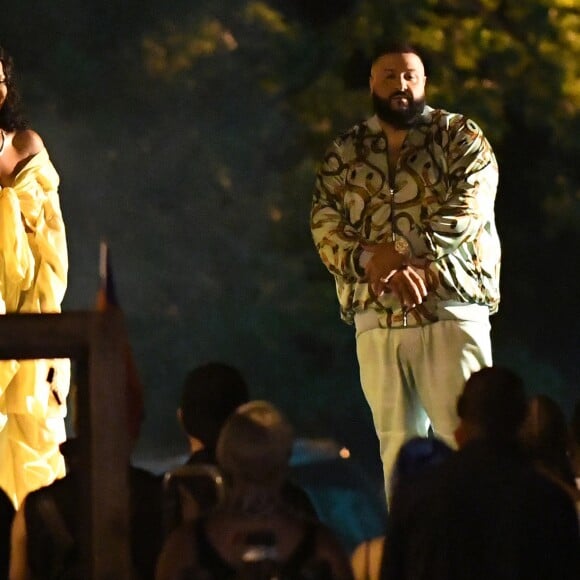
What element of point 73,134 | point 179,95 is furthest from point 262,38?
point 73,134

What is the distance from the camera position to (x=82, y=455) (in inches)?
169

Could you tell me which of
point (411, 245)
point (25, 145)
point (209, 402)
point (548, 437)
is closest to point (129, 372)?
point (209, 402)

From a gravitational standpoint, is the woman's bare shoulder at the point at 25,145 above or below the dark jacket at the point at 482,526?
above

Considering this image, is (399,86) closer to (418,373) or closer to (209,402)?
(418,373)

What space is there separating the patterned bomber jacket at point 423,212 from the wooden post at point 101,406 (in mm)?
1860

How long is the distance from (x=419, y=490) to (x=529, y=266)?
6480mm

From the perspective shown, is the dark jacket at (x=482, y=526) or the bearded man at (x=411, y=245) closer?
the dark jacket at (x=482, y=526)

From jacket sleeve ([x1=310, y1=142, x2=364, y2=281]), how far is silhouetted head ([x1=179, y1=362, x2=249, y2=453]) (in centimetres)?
107

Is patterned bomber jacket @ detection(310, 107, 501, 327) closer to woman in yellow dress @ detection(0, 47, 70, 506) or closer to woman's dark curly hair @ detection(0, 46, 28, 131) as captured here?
woman in yellow dress @ detection(0, 47, 70, 506)

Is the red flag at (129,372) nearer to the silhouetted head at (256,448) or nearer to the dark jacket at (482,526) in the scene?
the silhouetted head at (256,448)

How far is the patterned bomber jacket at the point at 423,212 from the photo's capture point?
5.89m

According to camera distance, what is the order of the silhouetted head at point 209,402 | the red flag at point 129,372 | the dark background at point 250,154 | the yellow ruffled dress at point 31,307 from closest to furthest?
the red flag at point 129,372 → the silhouetted head at point 209,402 → the yellow ruffled dress at point 31,307 → the dark background at point 250,154

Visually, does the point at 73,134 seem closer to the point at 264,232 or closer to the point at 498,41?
the point at 264,232

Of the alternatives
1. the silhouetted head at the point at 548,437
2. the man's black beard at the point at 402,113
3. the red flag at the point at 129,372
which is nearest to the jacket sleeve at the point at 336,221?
the man's black beard at the point at 402,113
